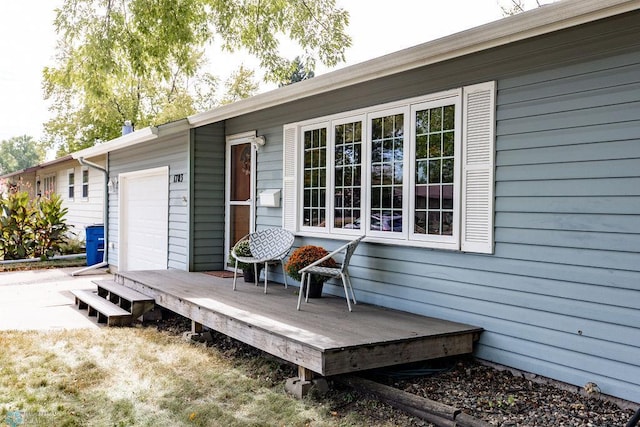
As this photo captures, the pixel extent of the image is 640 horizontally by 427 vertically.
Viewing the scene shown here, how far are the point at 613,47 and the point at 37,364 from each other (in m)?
4.78

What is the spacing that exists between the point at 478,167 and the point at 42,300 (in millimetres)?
6311

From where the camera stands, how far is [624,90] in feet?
11.0

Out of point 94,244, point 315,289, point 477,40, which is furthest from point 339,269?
point 94,244

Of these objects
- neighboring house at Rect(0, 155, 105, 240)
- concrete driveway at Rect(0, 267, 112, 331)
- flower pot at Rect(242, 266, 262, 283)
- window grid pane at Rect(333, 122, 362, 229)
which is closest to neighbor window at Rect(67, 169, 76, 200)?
neighboring house at Rect(0, 155, 105, 240)

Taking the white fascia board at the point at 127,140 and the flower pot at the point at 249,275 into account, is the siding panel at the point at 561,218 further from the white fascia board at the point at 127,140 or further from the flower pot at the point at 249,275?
the white fascia board at the point at 127,140

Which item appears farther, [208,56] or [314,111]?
[208,56]

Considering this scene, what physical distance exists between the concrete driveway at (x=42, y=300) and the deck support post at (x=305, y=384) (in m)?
3.19

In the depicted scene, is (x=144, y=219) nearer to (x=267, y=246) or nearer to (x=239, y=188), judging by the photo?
(x=239, y=188)

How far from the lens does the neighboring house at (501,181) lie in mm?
3377

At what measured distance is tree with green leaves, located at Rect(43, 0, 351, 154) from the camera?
7.46 m

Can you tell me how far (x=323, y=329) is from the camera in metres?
4.06

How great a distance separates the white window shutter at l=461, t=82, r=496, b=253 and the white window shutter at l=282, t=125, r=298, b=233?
2455 millimetres

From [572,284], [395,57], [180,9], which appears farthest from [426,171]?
[180,9]

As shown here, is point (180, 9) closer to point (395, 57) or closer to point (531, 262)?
point (395, 57)
